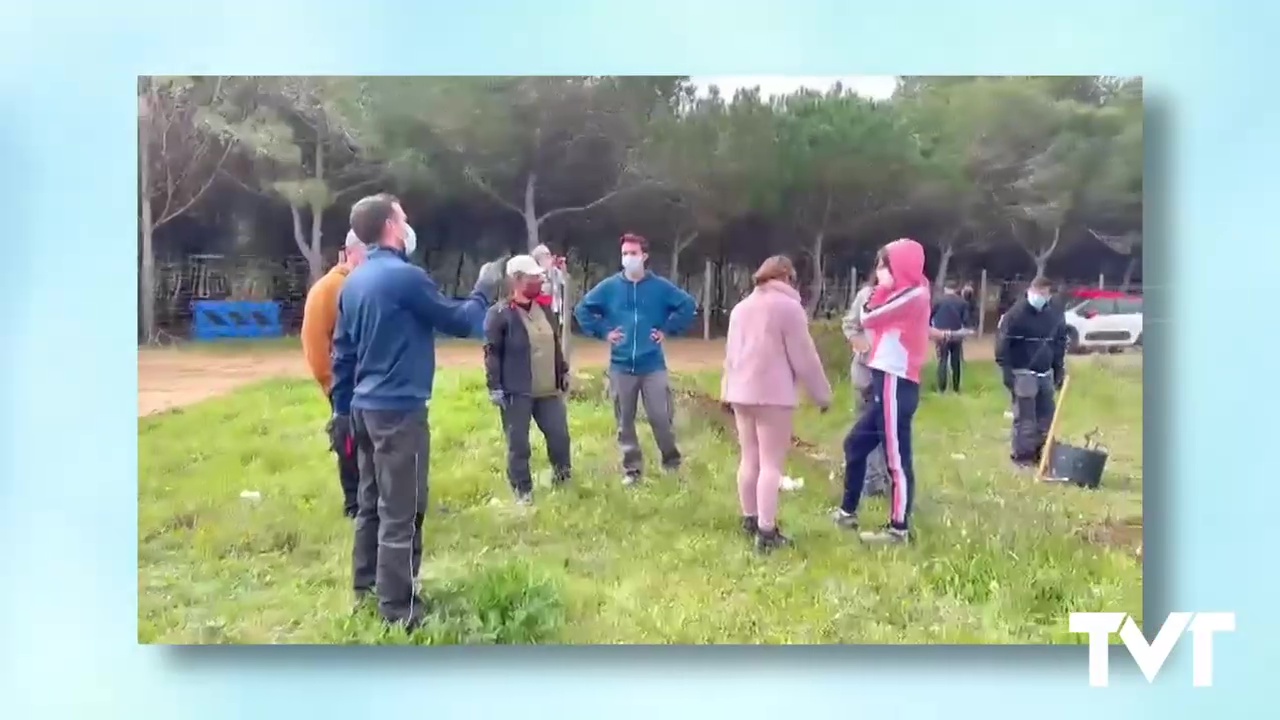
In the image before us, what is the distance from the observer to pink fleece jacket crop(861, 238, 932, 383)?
2.40 meters

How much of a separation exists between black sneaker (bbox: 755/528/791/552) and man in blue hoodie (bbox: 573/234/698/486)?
0.21 meters

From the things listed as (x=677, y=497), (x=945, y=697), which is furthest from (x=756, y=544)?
(x=945, y=697)

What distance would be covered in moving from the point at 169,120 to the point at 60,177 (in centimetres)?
25

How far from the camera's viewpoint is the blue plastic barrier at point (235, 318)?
2.38m

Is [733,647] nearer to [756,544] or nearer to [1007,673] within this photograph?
[756,544]

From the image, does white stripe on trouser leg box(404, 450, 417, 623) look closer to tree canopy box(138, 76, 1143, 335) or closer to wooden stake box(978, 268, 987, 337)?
tree canopy box(138, 76, 1143, 335)

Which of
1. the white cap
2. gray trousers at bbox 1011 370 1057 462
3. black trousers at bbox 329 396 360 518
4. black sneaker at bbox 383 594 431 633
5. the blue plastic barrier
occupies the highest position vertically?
the white cap

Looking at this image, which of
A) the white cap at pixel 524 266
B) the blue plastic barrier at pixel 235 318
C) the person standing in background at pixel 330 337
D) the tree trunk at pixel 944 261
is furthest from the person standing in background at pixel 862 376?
the blue plastic barrier at pixel 235 318

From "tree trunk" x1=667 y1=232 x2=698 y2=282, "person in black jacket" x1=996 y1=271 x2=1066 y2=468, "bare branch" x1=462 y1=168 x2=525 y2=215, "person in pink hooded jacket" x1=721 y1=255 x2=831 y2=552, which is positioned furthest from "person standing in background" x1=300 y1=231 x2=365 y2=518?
"person in black jacket" x1=996 y1=271 x2=1066 y2=468

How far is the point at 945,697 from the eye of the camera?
239 centimetres

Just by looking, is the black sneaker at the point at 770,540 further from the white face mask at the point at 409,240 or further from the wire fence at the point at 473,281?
the white face mask at the point at 409,240

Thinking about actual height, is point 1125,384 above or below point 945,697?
above

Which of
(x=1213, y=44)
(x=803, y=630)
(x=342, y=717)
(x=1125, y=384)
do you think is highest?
(x=1213, y=44)

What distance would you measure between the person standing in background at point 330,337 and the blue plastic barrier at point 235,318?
6 cm
